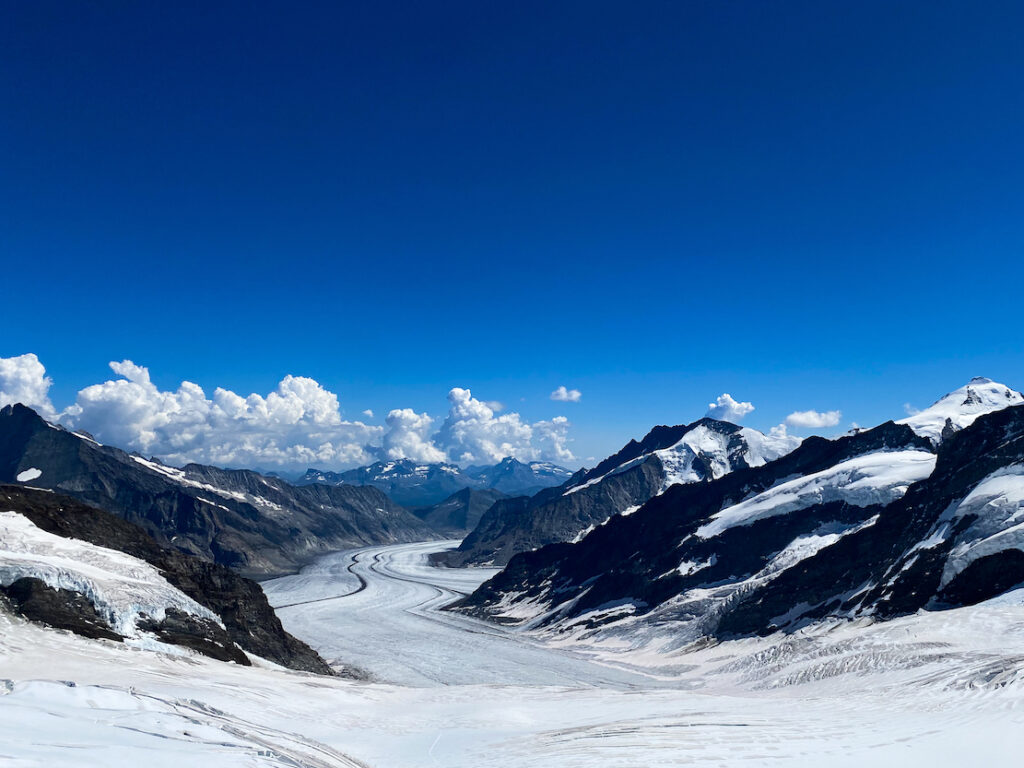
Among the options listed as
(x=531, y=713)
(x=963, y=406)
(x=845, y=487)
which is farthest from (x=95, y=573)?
(x=963, y=406)

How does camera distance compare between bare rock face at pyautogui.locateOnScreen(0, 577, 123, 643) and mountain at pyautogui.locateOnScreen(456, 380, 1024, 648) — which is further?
mountain at pyautogui.locateOnScreen(456, 380, 1024, 648)

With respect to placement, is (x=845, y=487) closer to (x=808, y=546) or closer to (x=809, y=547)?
(x=808, y=546)

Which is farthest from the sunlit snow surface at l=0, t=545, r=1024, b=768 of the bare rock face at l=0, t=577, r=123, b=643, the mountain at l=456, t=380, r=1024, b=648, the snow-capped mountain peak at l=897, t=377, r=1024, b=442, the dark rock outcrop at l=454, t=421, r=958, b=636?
the snow-capped mountain peak at l=897, t=377, r=1024, b=442

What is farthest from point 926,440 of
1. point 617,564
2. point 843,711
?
point 843,711

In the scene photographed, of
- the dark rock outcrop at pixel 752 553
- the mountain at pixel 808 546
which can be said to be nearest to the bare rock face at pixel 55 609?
the mountain at pixel 808 546

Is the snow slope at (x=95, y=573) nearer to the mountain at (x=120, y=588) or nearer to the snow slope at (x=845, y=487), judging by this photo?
the mountain at (x=120, y=588)

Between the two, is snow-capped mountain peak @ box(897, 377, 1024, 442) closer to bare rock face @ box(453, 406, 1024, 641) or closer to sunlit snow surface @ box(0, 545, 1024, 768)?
bare rock face @ box(453, 406, 1024, 641)

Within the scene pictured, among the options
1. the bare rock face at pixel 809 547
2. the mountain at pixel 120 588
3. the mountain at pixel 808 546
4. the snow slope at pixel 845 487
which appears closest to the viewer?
the mountain at pixel 120 588
